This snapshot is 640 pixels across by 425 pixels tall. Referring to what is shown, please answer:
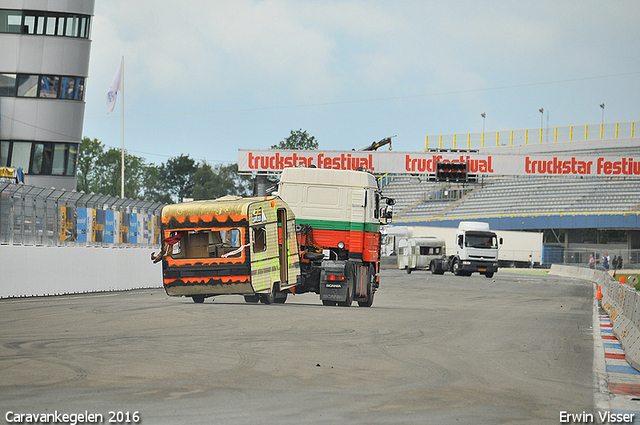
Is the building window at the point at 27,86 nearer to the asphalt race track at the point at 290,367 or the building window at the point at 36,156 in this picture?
the building window at the point at 36,156

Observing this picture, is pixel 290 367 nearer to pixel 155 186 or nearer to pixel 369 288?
pixel 369 288

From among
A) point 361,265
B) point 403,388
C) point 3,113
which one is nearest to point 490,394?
point 403,388

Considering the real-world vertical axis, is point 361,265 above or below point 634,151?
below

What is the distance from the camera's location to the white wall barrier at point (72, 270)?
865 inches

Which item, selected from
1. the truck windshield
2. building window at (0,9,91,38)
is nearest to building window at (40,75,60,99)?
building window at (0,9,91,38)

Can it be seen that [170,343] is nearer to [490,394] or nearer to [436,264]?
[490,394]

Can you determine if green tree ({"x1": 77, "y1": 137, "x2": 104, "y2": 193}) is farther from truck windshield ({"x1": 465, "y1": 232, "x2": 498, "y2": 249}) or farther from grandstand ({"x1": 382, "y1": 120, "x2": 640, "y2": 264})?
truck windshield ({"x1": 465, "y1": 232, "x2": 498, "y2": 249})

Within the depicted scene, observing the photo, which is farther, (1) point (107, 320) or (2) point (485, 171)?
(2) point (485, 171)

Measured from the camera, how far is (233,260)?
61.3 feet

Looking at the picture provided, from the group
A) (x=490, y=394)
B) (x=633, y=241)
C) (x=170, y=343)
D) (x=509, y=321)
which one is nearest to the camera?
(x=490, y=394)

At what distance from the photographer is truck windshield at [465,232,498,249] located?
51.7 m

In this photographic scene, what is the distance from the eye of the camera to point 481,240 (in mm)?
51812

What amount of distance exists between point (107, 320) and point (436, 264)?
4236 centimetres

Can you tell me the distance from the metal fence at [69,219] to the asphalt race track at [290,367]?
5.54 metres
